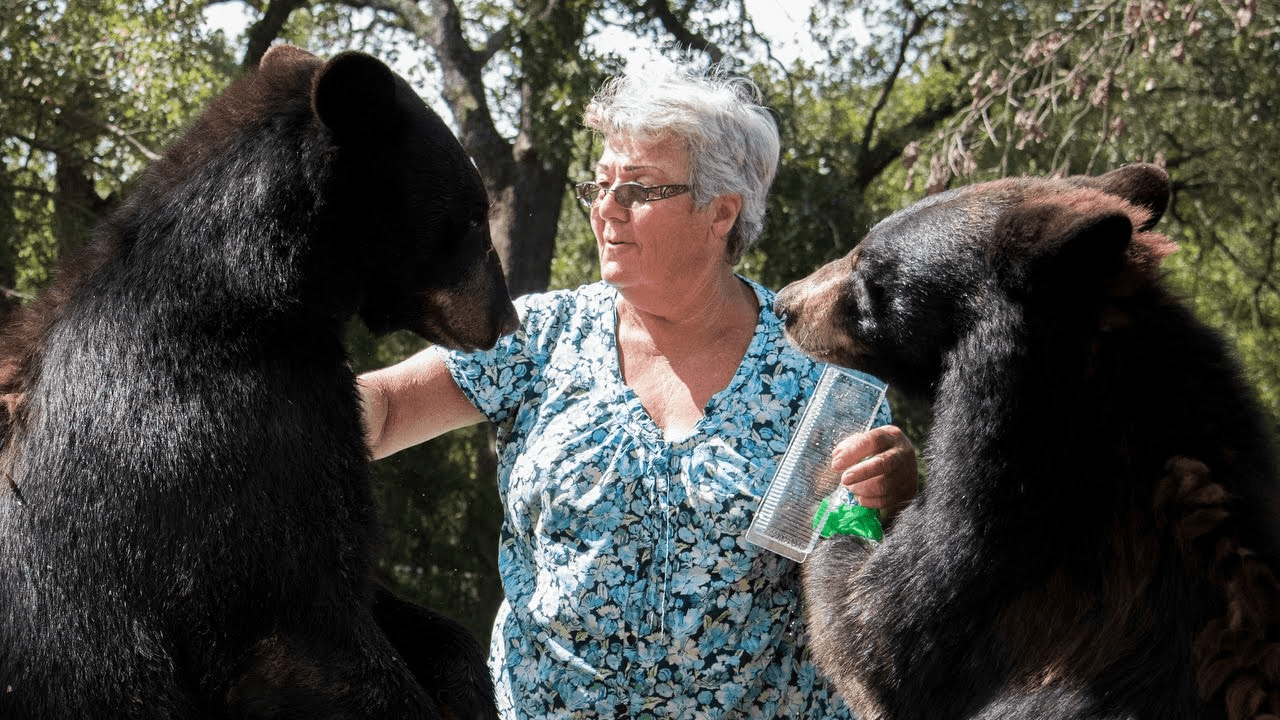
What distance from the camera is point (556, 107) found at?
10.7 metres

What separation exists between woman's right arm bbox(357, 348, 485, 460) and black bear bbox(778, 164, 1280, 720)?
156 centimetres

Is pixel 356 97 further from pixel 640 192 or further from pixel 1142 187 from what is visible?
pixel 1142 187

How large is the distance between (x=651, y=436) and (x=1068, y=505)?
139 cm

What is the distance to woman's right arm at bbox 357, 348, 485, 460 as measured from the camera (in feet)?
13.7

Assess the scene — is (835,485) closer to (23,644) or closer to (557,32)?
(23,644)

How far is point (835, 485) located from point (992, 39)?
948cm

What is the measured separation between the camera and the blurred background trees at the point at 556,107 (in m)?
9.67

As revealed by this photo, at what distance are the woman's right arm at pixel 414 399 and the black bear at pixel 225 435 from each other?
0.85 metres

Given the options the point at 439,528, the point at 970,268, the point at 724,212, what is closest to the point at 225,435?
the point at 970,268

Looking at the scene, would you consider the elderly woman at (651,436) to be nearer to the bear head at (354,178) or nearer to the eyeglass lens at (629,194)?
the eyeglass lens at (629,194)

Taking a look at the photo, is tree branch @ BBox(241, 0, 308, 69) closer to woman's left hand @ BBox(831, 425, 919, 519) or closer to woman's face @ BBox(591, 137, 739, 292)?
woman's face @ BBox(591, 137, 739, 292)

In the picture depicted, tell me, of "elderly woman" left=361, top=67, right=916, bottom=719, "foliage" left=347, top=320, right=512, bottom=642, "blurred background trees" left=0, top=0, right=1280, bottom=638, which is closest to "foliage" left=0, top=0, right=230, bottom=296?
A: "blurred background trees" left=0, top=0, right=1280, bottom=638

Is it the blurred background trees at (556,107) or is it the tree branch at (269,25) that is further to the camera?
the tree branch at (269,25)

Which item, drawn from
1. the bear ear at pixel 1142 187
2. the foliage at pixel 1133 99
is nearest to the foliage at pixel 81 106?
the foliage at pixel 1133 99
